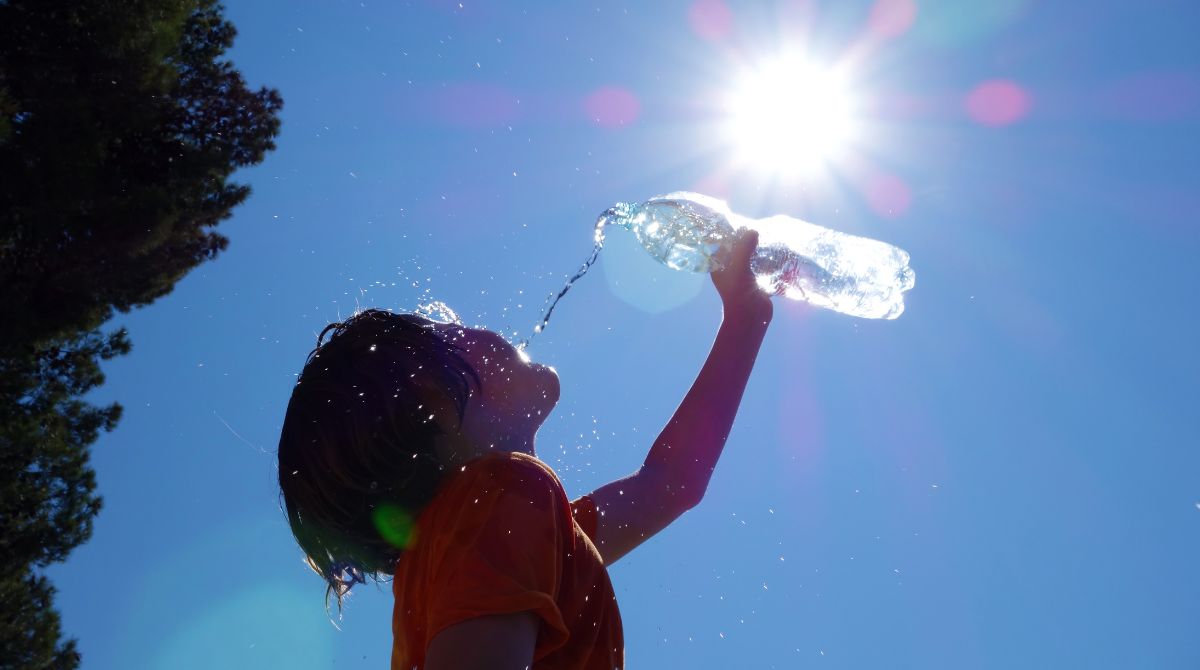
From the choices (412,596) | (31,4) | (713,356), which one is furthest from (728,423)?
(31,4)

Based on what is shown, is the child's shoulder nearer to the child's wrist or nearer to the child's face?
the child's face

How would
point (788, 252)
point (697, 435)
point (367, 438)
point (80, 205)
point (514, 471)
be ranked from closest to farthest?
point (514, 471), point (367, 438), point (697, 435), point (788, 252), point (80, 205)

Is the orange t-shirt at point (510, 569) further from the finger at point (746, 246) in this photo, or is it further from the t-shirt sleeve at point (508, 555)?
the finger at point (746, 246)

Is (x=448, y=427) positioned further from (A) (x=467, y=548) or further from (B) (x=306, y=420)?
(A) (x=467, y=548)

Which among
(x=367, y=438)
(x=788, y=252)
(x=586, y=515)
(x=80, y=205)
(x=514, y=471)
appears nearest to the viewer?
(x=514, y=471)

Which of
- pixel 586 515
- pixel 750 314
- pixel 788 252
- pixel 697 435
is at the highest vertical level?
pixel 788 252

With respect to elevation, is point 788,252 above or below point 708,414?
above

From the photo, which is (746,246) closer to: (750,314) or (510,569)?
(750,314)

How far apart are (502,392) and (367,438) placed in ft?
1.51

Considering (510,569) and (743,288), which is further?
(743,288)

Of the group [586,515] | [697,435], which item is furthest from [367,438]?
[697,435]

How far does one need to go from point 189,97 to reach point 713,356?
7861mm

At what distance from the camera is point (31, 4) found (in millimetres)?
7137

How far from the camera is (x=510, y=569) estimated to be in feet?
4.40
